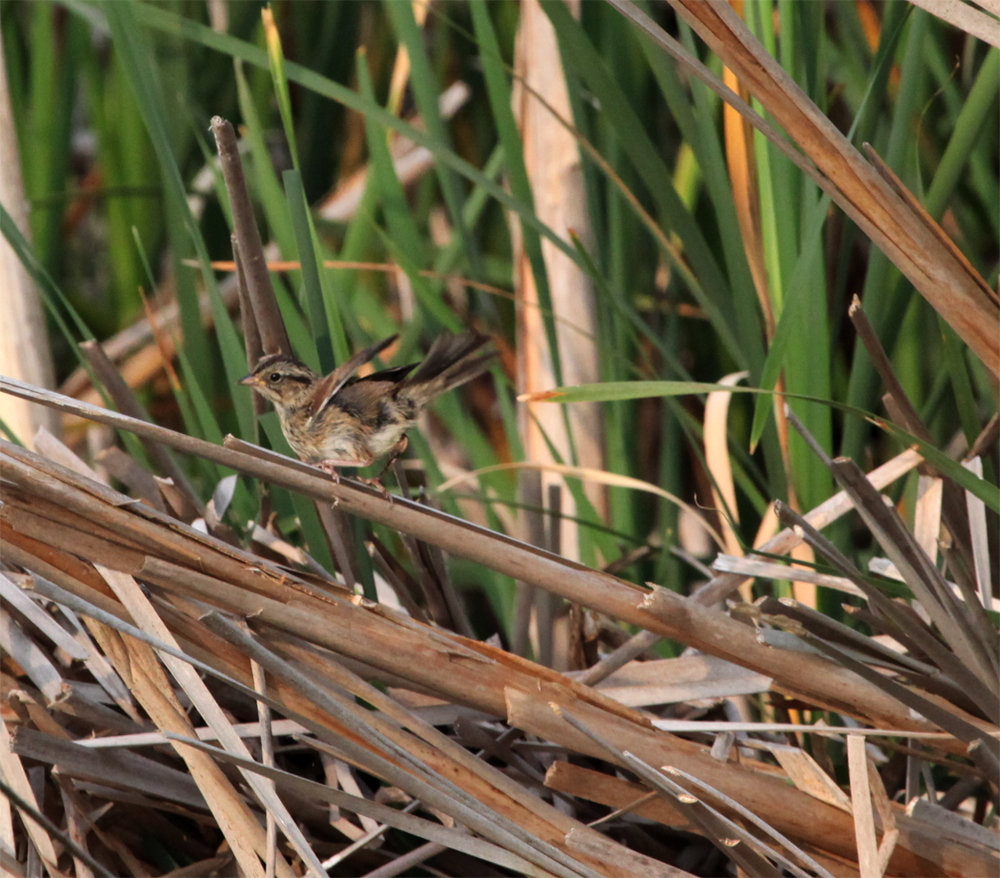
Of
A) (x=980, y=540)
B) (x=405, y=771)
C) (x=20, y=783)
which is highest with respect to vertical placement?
(x=980, y=540)

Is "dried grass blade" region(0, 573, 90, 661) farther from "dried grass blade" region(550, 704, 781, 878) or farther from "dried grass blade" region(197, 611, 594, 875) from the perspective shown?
"dried grass blade" region(550, 704, 781, 878)

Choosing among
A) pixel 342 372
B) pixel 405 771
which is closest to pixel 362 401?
pixel 342 372

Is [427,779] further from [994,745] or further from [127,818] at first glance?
[994,745]

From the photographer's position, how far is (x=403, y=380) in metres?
1.49

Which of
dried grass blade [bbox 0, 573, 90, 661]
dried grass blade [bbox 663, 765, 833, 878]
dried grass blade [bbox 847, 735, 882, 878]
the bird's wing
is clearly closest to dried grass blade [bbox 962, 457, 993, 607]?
dried grass blade [bbox 847, 735, 882, 878]

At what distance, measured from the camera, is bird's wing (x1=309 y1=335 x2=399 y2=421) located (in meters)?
1.29

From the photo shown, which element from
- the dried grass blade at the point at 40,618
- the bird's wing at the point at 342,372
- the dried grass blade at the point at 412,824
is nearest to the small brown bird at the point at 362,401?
the bird's wing at the point at 342,372

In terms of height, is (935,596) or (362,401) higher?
(935,596)

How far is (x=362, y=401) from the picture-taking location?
150 cm

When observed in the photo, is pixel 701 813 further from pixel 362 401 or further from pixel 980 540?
pixel 362 401

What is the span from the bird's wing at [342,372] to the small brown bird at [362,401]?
0.03 m

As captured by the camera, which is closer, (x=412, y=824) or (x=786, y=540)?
(x=412, y=824)

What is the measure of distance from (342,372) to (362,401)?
0.19 metres

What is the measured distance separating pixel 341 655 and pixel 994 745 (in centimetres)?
67
